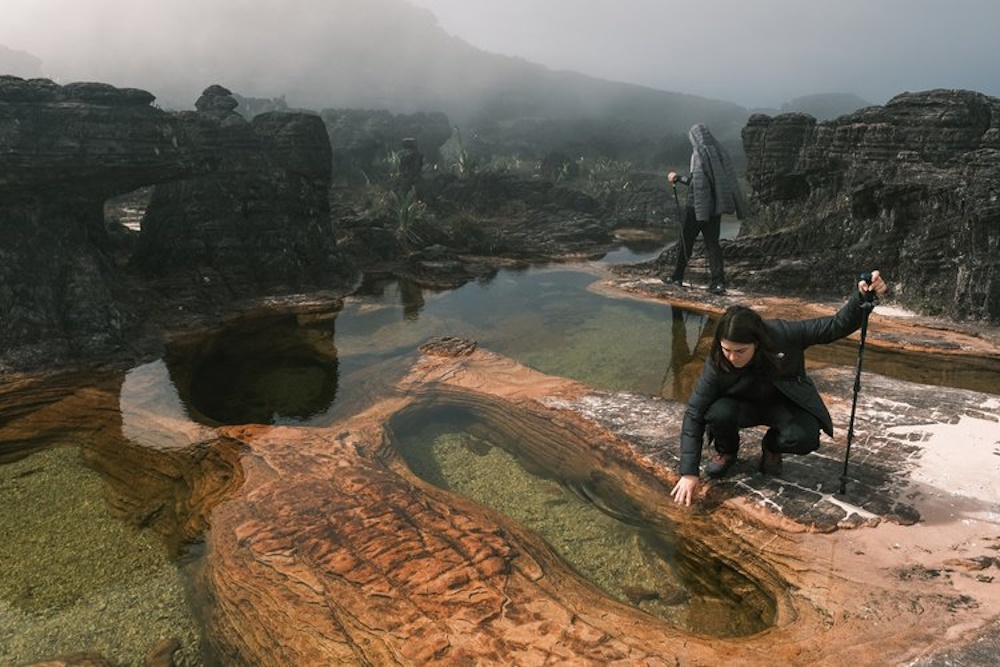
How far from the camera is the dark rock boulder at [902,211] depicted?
32.3ft

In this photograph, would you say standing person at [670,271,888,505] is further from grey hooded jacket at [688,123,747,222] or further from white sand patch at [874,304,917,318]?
grey hooded jacket at [688,123,747,222]

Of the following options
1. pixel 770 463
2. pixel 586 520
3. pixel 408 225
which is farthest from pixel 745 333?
pixel 408 225

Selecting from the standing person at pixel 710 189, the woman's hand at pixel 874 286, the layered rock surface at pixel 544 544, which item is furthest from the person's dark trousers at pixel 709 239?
the woman's hand at pixel 874 286

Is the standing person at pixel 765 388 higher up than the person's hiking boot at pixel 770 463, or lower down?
higher up

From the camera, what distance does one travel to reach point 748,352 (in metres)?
4.18

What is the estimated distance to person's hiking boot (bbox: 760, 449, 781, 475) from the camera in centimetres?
493

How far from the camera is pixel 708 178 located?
11844 millimetres

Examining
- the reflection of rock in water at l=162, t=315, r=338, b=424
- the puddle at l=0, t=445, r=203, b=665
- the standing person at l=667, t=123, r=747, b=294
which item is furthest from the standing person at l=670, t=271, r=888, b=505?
the standing person at l=667, t=123, r=747, b=294

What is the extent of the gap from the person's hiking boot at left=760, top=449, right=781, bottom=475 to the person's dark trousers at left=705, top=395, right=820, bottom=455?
0.65 feet

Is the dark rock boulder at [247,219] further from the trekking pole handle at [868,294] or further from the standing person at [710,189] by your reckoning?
the trekking pole handle at [868,294]

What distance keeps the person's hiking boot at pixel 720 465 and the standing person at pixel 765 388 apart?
31 centimetres

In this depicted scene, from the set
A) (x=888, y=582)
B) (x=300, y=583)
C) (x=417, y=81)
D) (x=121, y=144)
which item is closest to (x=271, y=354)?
(x=121, y=144)

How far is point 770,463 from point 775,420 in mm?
559

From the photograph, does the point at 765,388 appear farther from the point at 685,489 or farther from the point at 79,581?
the point at 79,581
